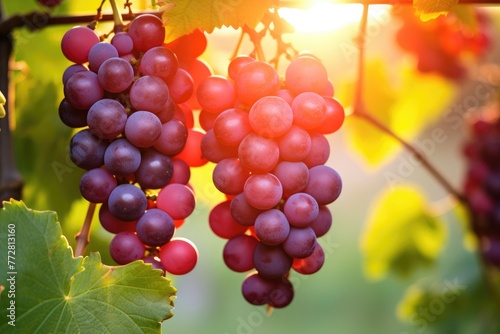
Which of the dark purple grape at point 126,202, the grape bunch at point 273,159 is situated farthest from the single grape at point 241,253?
the dark purple grape at point 126,202

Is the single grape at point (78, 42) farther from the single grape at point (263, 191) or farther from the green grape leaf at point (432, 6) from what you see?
the green grape leaf at point (432, 6)

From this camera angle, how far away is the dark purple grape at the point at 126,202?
1.96 feet

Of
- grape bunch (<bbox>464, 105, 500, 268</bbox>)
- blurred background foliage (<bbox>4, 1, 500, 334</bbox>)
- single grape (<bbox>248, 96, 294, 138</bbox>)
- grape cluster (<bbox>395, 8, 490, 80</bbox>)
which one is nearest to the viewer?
single grape (<bbox>248, 96, 294, 138</bbox>)

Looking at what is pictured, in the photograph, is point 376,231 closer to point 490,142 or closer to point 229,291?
point 490,142

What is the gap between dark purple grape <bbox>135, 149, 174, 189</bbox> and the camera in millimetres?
612

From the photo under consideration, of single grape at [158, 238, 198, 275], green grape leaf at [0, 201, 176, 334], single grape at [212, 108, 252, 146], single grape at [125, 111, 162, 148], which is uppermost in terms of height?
single grape at [212, 108, 252, 146]

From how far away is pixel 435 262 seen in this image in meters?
1.58

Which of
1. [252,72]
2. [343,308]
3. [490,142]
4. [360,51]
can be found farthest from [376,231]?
[343,308]

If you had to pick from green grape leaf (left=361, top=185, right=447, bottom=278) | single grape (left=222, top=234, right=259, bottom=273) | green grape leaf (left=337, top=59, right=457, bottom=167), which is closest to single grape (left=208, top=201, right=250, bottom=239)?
single grape (left=222, top=234, right=259, bottom=273)

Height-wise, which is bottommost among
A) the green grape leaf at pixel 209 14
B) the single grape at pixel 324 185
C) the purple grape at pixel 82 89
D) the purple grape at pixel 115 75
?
the purple grape at pixel 82 89

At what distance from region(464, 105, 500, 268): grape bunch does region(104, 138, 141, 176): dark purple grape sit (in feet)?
2.83

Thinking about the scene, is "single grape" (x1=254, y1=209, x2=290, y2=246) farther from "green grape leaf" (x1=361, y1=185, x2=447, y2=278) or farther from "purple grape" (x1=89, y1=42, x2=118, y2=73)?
"green grape leaf" (x1=361, y1=185, x2=447, y2=278)

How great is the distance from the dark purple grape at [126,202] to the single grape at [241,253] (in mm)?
105

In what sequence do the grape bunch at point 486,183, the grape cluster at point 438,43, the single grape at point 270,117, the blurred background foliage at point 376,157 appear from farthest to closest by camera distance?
the grape cluster at point 438,43
the grape bunch at point 486,183
the blurred background foliage at point 376,157
the single grape at point 270,117
